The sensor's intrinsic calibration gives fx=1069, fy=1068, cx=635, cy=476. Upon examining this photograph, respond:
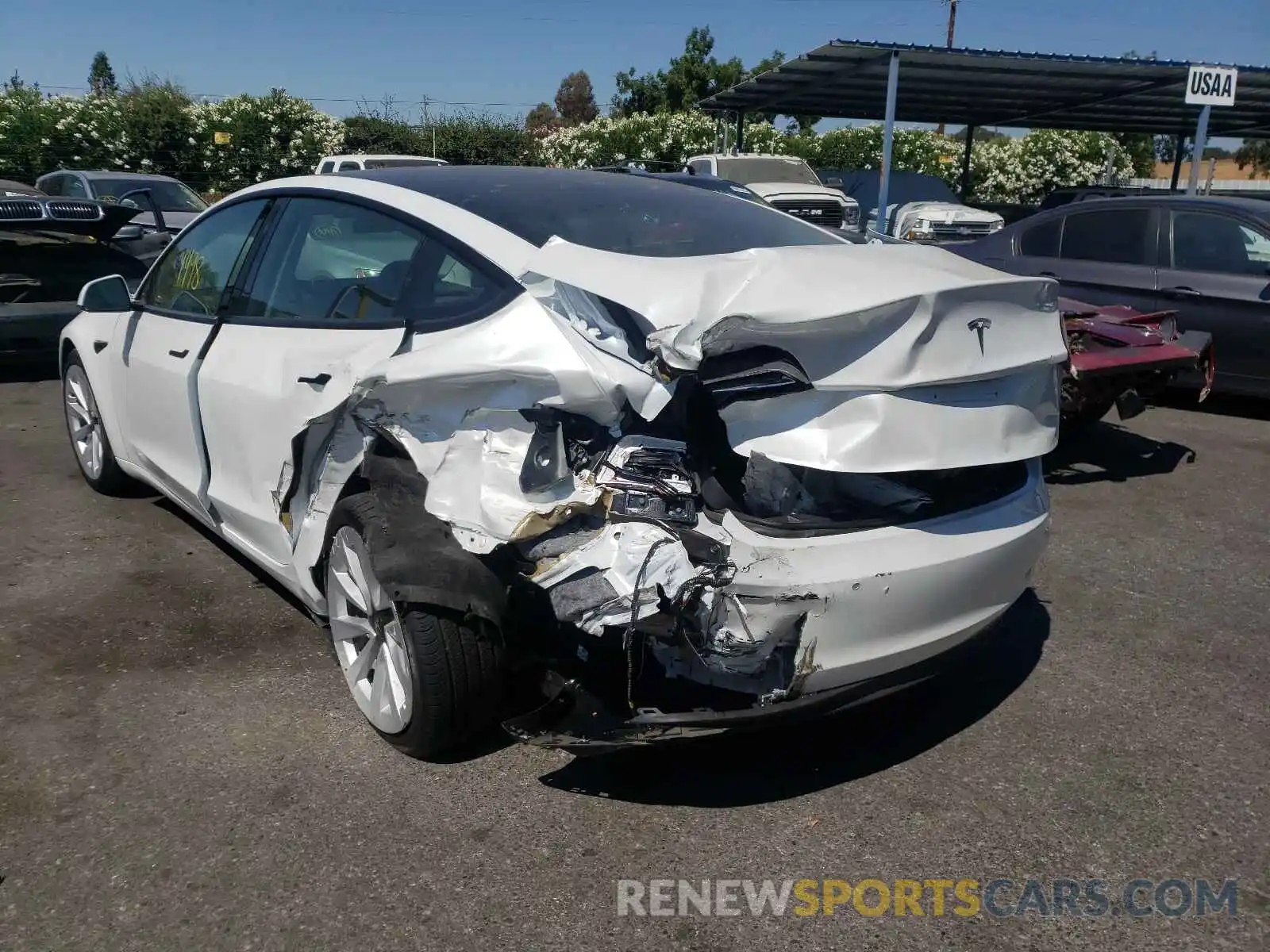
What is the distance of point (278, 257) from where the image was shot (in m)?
3.93

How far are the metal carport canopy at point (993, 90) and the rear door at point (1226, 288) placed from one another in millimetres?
7831

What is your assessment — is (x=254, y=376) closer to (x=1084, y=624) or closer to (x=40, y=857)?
(x=40, y=857)

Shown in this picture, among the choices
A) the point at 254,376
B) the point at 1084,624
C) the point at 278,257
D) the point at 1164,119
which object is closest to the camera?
the point at 254,376

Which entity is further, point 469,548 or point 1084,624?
point 1084,624

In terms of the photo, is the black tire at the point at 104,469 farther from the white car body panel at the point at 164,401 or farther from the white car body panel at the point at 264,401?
the white car body panel at the point at 264,401

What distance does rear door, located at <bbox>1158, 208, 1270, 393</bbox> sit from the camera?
7332 mm

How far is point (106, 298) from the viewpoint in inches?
183

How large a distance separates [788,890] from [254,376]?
240cm

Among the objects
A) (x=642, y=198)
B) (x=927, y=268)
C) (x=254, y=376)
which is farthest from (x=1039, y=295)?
(x=254, y=376)

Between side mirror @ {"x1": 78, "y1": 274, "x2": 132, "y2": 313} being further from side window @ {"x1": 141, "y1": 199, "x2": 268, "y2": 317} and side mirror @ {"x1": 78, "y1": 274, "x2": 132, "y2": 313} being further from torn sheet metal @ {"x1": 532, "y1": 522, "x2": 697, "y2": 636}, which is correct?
torn sheet metal @ {"x1": 532, "y1": 522, "x2": 697, "y2": 636}

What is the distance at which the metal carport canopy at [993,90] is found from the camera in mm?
15469

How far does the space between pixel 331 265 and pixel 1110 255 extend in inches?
251

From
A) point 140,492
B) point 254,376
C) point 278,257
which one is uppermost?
point 278,257

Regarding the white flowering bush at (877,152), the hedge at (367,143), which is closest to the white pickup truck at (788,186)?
the hedge at (367,143)
